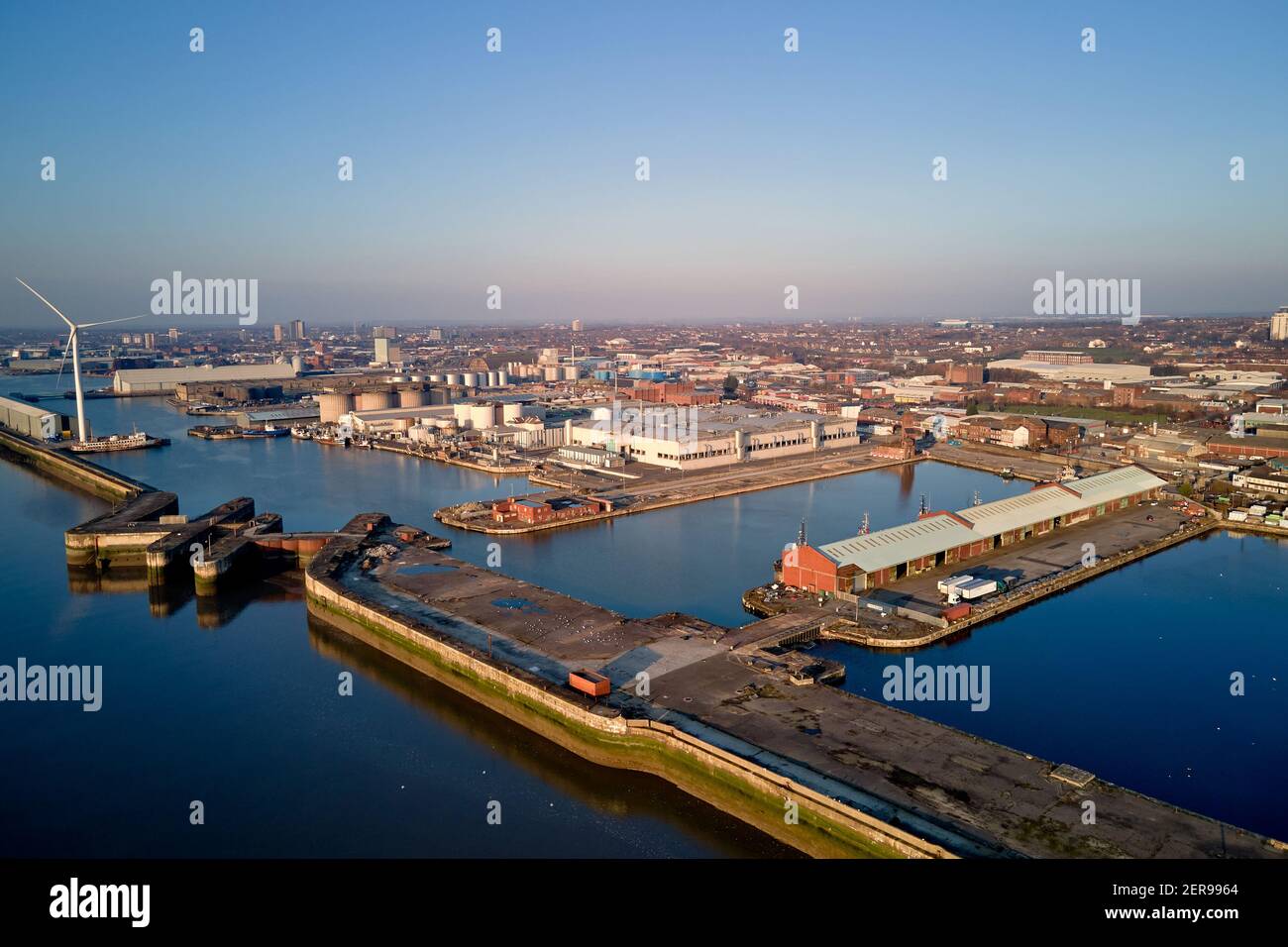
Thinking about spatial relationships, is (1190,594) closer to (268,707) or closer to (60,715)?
(268,707)

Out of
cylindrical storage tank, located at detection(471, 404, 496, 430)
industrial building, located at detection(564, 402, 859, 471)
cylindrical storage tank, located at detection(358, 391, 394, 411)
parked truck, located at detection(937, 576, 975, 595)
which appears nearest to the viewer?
parked truck, located at detection(937, 576, 975, 595)

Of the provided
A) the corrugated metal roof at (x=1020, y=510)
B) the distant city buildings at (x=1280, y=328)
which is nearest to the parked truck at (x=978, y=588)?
the corrugated metal roof at (x=1020, y=510)

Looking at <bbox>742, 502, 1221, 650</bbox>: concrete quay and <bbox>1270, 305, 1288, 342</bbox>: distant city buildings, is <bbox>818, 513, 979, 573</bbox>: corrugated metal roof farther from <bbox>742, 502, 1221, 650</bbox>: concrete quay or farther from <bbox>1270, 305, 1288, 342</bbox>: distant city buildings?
<bbox>1270, 305, 1288, 342</bbox>: distant city buildings

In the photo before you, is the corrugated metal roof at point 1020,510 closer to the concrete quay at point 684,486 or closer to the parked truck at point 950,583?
the parked truck at point 950,583

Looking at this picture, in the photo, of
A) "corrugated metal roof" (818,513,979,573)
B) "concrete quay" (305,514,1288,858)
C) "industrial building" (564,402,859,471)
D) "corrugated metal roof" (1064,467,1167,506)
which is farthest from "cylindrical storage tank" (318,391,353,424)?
"corrugated metal roof" (1064,467,1167,506)

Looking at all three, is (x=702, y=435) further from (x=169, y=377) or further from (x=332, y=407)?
(x=169, y=377)

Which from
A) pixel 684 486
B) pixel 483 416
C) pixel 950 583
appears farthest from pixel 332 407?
pixel 950 583

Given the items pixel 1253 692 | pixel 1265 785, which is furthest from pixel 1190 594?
pixel 1265 785
